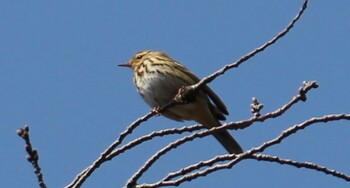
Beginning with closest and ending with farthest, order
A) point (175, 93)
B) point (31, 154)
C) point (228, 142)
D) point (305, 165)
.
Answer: point (31, 154) < point (305, 165) < point (228, 142) < point (175, 93)

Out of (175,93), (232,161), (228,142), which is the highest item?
(175,93)

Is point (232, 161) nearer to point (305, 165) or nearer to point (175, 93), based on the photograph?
point (305, 165)

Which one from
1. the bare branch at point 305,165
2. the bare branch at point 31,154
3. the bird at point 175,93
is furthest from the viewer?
the bird at point 175,93

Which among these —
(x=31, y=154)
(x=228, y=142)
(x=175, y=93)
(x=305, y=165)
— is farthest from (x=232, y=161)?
(x=175, y=93)

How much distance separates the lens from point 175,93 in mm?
8094

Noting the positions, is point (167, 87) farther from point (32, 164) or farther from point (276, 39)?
point (32, 164)

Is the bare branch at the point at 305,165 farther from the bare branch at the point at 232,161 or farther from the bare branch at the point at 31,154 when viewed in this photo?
the bare branch at the point at 31,154

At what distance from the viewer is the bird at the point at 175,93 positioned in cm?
785

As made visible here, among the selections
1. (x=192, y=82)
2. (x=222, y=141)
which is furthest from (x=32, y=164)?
(x=192, y=82)

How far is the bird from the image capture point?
25.8ft

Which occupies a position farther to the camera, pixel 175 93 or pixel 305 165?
pixel 175 93

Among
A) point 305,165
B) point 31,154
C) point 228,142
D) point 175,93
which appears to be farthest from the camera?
point 175,93

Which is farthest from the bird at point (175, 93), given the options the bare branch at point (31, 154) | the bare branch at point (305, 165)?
the bare branch at point (31, 154)

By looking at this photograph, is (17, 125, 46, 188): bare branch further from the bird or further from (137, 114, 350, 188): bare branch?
the bird
